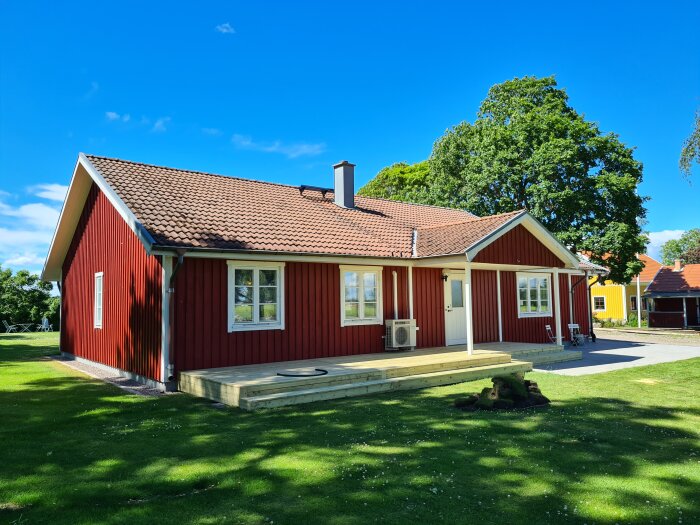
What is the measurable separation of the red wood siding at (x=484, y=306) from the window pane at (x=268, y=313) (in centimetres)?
697

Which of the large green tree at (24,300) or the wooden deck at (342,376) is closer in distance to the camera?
the wooden deck at (342,376)

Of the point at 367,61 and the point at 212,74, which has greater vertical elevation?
the point at 367,61

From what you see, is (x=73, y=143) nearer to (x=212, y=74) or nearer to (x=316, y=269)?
(x=212, y=74)

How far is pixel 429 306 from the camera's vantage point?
1438cm

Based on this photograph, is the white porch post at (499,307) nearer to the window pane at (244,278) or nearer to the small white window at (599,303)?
the window pane at (244,278)

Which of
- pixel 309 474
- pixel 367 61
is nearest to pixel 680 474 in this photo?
pixel 309 474

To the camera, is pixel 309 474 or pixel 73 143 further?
pixel 73 143

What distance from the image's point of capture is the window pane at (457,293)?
49.9 ft

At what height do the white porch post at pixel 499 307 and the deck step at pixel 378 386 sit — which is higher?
the white porch post at pixel 499 307

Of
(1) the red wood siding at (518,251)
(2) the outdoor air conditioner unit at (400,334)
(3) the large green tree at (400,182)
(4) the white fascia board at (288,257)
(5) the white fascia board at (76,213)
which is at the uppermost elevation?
(3) the large green tree at (400,182)

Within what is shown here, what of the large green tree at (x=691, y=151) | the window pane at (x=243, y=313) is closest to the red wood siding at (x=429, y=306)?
A: the window pane at (x=243, y=313)

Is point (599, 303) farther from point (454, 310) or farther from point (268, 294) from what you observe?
point (268, 294)

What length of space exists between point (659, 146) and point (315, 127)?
691 inches

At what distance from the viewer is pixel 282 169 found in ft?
96.9
